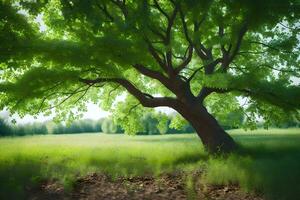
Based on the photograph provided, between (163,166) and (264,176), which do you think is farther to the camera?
(163,166)

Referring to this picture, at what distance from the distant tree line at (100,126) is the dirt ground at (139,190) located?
9043 millimetres

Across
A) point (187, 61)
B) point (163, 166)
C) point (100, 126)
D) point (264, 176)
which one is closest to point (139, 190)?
point (264, 176)

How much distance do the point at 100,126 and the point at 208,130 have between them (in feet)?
123

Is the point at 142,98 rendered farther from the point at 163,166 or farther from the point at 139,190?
the point at 139,190

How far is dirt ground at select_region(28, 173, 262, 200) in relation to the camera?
34.7 ft

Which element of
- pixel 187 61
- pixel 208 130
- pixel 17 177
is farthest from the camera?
pixel 208 130

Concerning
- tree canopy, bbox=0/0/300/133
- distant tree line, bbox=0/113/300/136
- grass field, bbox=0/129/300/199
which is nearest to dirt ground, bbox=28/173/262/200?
grass field, bbox=0/129/300/199

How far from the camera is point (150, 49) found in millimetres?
15844

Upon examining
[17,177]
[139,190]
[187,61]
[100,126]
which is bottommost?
[139,190]

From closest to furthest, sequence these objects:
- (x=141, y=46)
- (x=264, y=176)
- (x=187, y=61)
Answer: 1. (x=264, y=176)
2. (x=141, y=46)
3. (x=187, y=61)

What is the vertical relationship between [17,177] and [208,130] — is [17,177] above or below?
below

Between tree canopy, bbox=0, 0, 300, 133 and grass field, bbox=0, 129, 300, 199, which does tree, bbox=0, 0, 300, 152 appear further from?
grass field, bbox=0, 129, 300, 199

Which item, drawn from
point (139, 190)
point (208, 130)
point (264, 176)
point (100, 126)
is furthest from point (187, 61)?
point (100, 126)

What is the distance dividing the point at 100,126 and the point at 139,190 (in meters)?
43.1
